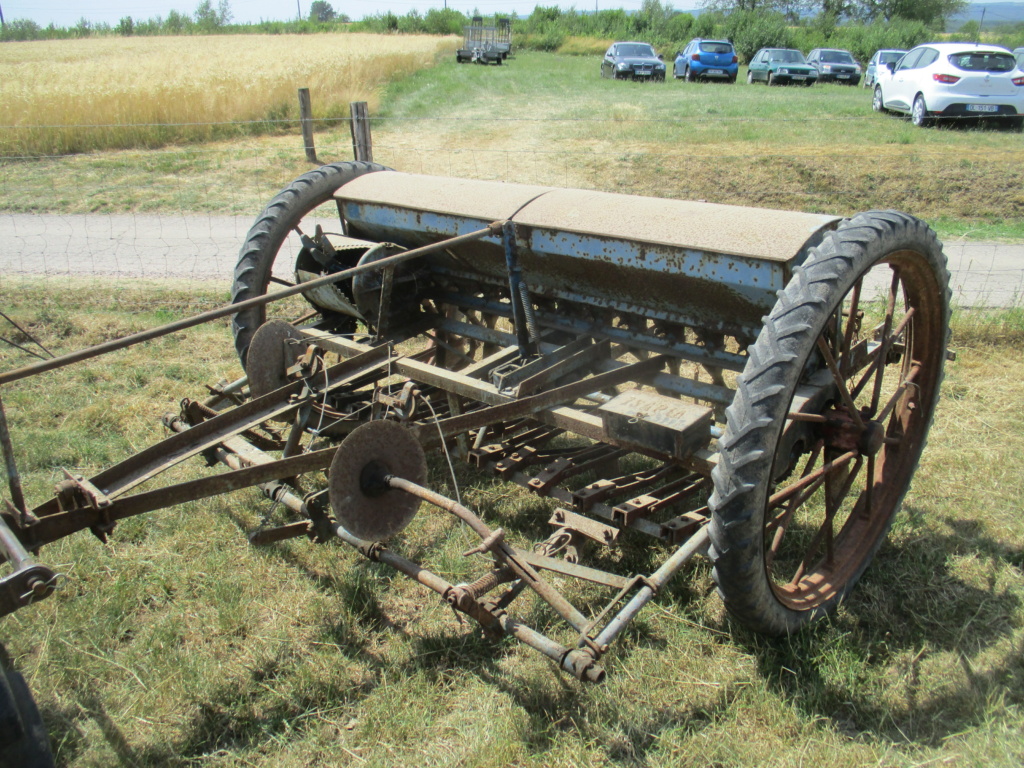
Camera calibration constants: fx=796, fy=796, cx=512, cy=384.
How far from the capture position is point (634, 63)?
27.1m

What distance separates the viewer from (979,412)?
15.5 ft

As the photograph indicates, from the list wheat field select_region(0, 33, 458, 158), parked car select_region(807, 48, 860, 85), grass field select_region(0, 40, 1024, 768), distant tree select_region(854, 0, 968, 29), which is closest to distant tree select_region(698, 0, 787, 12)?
distant tree select_region(854, 0, 968, 29)

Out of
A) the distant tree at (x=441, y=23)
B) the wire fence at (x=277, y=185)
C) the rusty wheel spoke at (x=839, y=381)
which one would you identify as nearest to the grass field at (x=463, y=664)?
the rusty wheel spoke at (x=839, y=381)

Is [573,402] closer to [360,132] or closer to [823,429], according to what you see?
[823,429]

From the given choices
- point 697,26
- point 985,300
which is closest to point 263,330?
point 985,300

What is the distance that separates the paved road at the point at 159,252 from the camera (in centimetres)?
740

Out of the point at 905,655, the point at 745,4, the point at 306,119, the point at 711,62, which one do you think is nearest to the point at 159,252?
the point at 306,119

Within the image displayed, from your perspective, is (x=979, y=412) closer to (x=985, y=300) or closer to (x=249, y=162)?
(x=985, y=300)

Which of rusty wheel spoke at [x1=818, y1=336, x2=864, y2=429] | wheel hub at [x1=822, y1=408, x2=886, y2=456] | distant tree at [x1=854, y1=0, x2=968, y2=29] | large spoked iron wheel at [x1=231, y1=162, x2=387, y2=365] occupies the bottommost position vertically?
wheel hub at [x1=822, y1=408, x2=886, y2=456]

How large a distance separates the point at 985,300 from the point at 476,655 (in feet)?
17.8

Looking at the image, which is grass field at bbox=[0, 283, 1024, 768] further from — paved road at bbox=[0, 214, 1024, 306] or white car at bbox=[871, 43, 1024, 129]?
white car at bbox=[871, 43, 1024, 129]

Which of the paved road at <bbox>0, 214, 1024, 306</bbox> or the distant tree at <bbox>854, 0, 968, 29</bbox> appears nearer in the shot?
the paved road at <bbox>0, 214, 1024, 306</bbox>

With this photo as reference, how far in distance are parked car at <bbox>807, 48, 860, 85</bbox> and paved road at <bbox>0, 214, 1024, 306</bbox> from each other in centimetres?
2181

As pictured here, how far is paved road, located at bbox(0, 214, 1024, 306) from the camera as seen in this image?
740 cm
